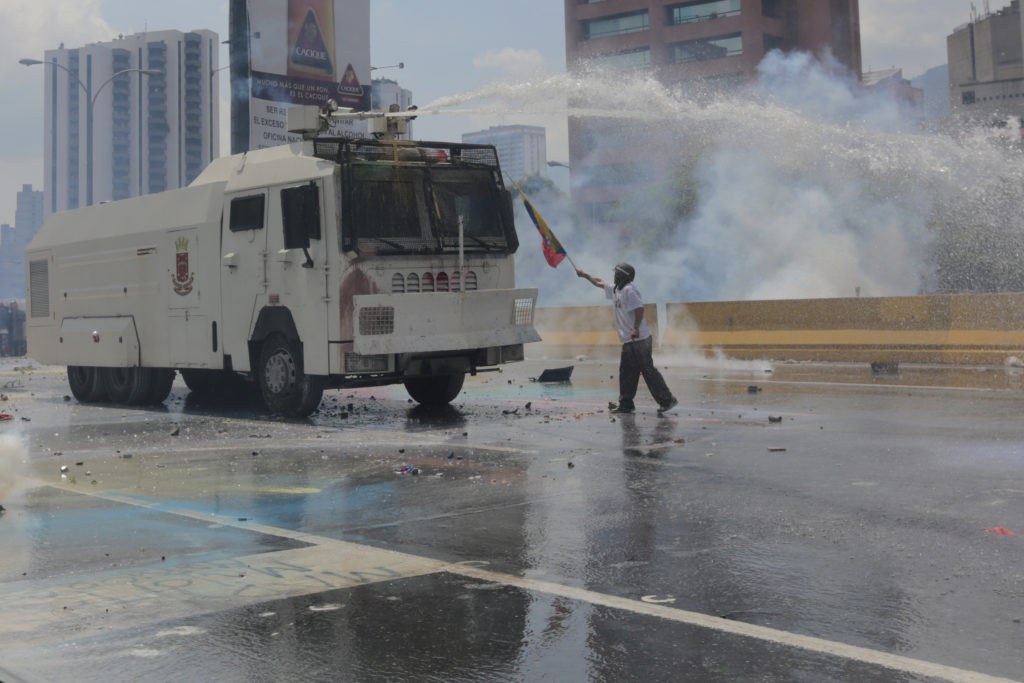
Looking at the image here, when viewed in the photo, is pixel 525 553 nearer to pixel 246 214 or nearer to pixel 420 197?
pixel 420 197

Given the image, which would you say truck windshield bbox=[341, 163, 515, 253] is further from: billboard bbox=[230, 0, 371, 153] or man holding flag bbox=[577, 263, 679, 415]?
billboard bbox=[230, 0, 371, 153]

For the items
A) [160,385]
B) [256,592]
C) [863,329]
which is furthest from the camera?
[863,329]

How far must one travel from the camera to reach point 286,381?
45.4 ft

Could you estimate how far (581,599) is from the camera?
524 cm

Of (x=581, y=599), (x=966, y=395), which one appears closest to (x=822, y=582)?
(x=581, y=599)

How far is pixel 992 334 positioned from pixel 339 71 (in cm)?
2085

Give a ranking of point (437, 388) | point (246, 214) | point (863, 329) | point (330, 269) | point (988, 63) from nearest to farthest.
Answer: point (330, 269) → point (246, 214) → point (437, 388) → point (863, 329) → point (988, 63)

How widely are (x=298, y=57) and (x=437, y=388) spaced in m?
19.7

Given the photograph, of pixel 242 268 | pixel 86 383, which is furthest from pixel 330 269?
pixel 86 383

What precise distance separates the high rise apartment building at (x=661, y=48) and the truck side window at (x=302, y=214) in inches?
2919

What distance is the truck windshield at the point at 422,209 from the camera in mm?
13133

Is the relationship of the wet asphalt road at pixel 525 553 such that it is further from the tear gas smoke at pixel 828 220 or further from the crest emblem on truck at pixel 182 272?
the tear gas smoke at pixel 828 220

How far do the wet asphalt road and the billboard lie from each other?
20249 millimetres

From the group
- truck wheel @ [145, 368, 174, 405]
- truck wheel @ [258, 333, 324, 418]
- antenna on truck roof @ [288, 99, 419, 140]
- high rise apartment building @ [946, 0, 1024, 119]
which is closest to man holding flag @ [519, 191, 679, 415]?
antenna on truck roof @ [288, 99, 419, 140]
